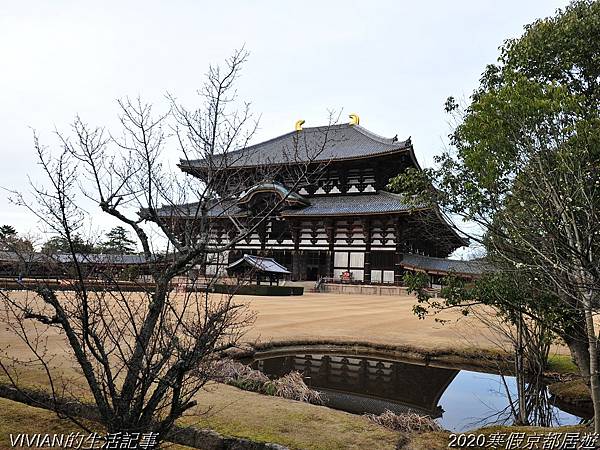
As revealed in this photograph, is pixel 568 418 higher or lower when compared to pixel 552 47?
lower

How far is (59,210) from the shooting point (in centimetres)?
310

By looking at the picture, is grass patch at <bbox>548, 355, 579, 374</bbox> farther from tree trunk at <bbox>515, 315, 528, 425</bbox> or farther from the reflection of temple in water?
tree trunk at <bbox>515, 315, 528, 425</bbox>

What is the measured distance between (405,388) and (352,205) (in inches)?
910

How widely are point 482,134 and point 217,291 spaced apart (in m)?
19.5

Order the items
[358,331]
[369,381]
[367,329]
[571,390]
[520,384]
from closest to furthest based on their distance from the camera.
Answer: [520,384], [571,390], [369,381], [358,331], [367,329]

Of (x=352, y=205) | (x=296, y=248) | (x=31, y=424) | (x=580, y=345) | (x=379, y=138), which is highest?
(x=379, y=138)

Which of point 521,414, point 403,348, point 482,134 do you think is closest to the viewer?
point 482,134

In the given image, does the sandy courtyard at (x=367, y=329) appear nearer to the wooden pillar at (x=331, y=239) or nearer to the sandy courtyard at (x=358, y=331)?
the sandy courtyard at (x=358, y=331)

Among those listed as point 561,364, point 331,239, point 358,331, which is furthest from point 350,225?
point 561,364

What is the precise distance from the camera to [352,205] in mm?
30859

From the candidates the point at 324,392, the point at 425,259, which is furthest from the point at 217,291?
the point at 324,392

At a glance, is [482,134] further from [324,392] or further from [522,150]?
[324,392]

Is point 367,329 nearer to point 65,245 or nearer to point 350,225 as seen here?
point 65,245

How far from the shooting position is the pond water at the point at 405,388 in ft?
23.4
